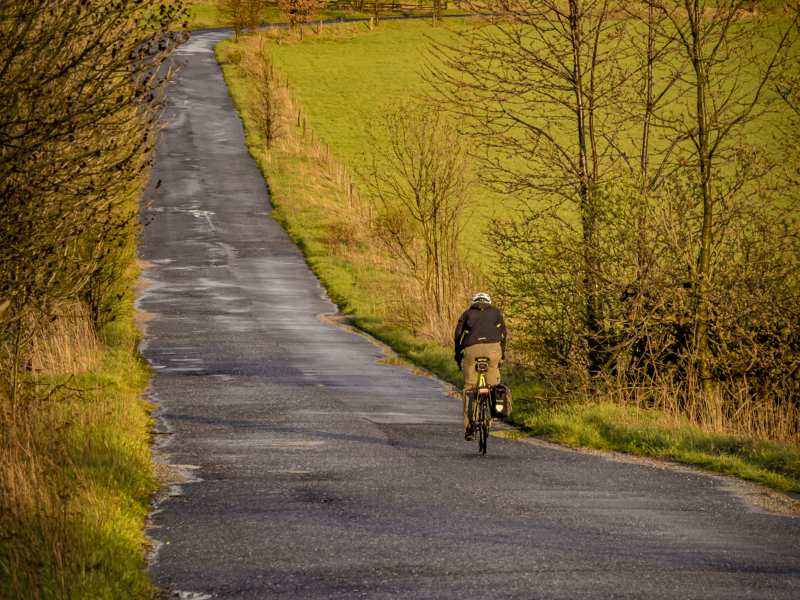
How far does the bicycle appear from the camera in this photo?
37.7 ft

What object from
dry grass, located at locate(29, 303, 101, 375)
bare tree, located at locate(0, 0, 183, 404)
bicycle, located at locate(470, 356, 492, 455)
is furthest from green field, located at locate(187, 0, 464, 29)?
bare tree, located at locate(0, 0, 183, 404)

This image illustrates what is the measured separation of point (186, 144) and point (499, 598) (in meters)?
51.8

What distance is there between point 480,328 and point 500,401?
2.96 feet

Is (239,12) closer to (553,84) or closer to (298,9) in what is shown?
(298,9)

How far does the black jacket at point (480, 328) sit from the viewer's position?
11750mm

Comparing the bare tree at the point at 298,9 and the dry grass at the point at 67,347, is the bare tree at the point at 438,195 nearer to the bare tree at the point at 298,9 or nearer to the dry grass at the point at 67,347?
the dry grass at the point at 67,347

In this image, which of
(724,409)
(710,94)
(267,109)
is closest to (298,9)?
(267,109)

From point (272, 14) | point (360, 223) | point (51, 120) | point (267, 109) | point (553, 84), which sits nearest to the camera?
point (51, 120)

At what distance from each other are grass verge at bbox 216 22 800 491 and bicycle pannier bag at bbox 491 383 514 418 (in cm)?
207

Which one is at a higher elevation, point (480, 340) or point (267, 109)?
point (267, 109)

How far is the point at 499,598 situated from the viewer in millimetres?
6562

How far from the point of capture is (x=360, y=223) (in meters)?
38.3

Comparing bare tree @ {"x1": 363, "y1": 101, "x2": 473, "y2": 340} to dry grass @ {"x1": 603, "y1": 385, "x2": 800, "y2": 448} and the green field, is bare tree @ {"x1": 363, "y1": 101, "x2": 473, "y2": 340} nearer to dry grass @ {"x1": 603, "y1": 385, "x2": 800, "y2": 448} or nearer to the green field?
dry grass @ {"x1": 603, "y1": 385, "x2": 800, "y2": 448}

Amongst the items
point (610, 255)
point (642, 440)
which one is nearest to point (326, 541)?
point (642, 440)
